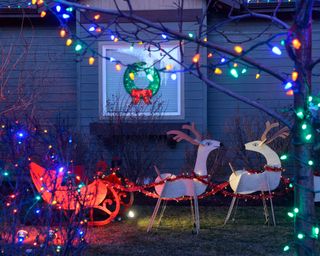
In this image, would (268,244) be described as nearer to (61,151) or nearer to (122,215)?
(122,215)

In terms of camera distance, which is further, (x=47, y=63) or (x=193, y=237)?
(x=47, y=63)

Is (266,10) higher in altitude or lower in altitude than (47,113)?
higher

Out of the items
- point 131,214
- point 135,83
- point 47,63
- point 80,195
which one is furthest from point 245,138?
point 80,195

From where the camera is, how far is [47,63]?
11711mm

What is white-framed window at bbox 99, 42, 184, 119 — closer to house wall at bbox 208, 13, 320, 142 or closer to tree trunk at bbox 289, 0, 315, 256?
house wall at bbox 208, 13, 320, 142

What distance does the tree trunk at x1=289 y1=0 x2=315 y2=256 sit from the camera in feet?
10.4

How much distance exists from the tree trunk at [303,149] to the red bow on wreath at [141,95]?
7152 mm

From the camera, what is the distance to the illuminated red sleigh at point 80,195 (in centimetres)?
463

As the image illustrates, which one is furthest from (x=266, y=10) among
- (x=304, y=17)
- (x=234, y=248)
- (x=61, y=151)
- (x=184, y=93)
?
(x=304, y=17)

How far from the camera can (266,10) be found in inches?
419

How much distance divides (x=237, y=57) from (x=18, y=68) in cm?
940

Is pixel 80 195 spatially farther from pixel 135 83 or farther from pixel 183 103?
pixel 135 83

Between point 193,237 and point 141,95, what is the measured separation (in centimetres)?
437

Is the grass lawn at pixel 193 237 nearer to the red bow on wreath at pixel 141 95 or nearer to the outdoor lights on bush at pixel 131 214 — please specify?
the outdoor lights on bush at pixel 131 214
